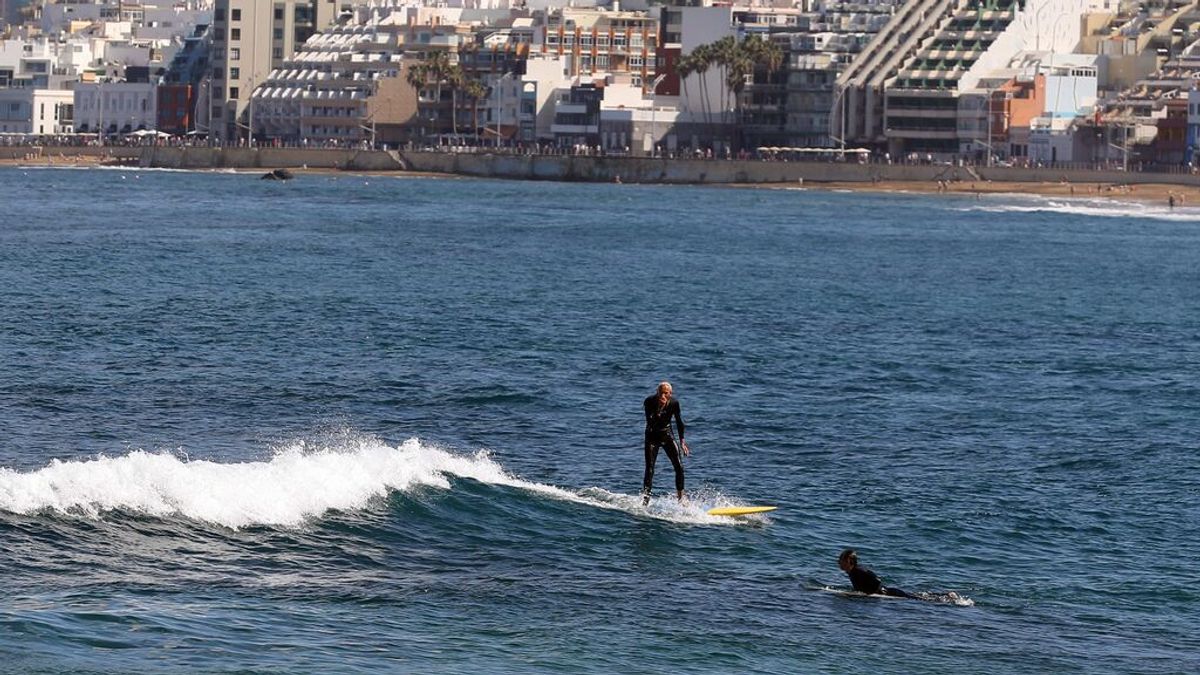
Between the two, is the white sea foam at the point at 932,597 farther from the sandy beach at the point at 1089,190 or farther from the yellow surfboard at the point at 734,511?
the sandy beach at the point at 1089,190

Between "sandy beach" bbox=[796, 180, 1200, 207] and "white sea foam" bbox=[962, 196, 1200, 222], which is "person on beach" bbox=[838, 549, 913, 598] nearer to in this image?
"white sea foam" bbox=[962, 196, 1200, 222]

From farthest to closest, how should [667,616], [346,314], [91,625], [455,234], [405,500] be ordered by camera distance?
[455,234] → [346,314] → [405,500] → [667,616] → [91,625]

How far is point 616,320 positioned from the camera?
213 feet

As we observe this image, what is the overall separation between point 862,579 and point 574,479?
8.48m

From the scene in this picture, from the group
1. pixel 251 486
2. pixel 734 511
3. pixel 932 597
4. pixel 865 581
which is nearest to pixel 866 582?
pixel 865 581

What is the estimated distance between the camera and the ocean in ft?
77.8

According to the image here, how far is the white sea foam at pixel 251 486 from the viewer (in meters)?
27.9

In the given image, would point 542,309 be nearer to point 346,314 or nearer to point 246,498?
point 346,314

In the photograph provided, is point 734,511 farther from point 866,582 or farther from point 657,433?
point 866,582

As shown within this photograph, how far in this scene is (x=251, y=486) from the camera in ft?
95.8

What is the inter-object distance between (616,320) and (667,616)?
4035 cm

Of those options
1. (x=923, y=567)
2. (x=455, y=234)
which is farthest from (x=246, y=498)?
(x=455, y=234)

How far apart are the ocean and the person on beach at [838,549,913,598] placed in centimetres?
25

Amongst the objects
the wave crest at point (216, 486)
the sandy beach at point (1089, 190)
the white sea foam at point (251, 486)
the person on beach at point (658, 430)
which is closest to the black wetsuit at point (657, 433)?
the person on beach at point (658, 430)
